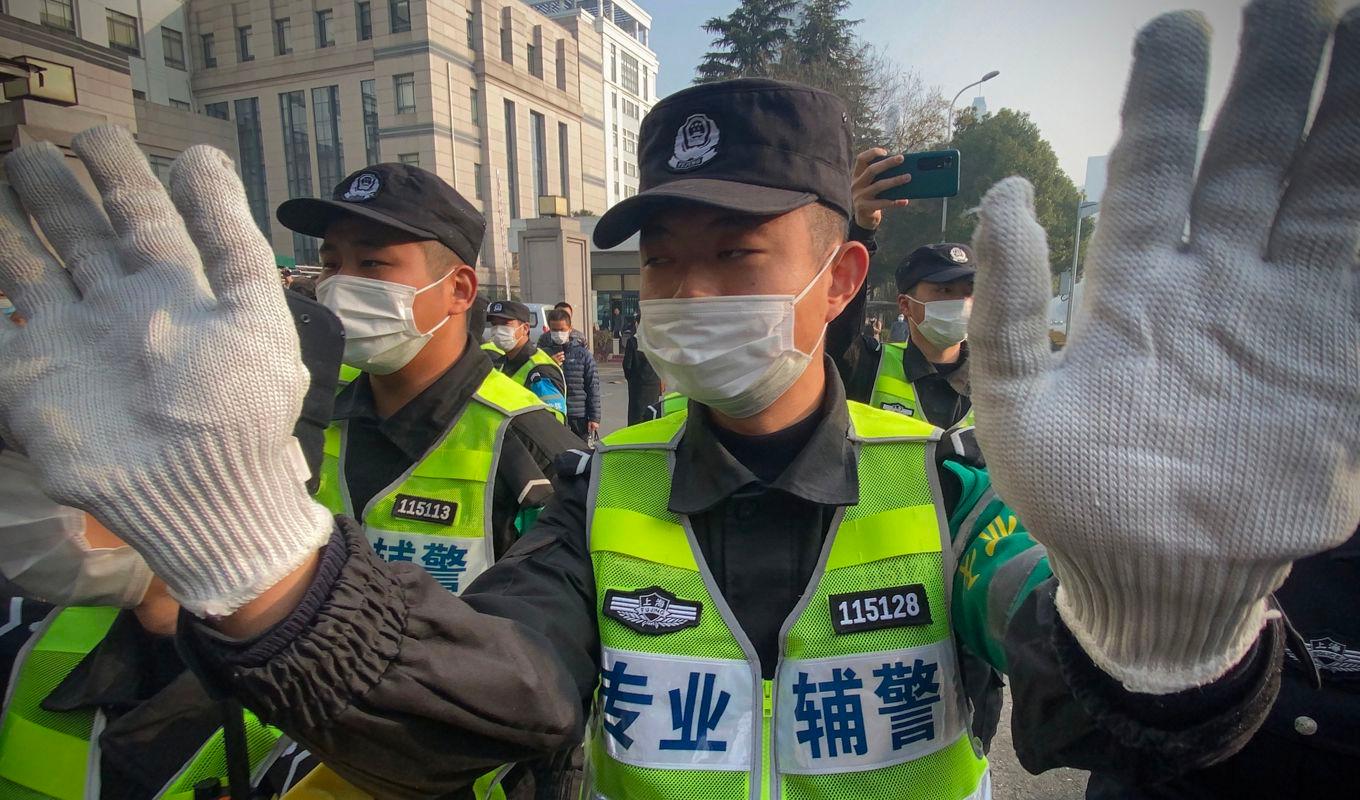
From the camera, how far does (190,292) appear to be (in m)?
0.91

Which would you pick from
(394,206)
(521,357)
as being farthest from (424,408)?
(521,357)

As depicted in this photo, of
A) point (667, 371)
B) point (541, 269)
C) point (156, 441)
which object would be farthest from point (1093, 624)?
point (541, 269)

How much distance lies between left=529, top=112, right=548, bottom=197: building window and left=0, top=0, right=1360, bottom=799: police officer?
39.4 meters

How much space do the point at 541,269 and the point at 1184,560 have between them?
19.1 m

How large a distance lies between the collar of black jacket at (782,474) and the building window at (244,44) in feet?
85.8

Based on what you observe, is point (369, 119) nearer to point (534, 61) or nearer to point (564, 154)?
point (534, 61)

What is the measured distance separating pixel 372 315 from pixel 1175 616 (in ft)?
7.37

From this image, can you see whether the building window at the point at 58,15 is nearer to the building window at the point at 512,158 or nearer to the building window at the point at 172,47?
the building window at the point at 172,47

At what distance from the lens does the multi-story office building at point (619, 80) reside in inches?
2199

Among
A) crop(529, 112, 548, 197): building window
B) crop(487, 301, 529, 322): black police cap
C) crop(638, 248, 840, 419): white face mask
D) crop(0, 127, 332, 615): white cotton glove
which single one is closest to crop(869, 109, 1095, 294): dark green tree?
crop(487, 301, 529, 322): black police cap

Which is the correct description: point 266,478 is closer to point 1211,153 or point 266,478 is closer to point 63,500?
point 63,500

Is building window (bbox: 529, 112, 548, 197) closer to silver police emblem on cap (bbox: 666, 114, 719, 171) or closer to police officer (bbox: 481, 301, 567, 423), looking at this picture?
police officer (bbox: 481, 301, 567, 423)

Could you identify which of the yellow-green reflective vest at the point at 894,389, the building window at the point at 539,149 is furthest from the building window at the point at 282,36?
the yellow-green reflective vest at the point at 894,389

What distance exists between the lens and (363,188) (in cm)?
230
